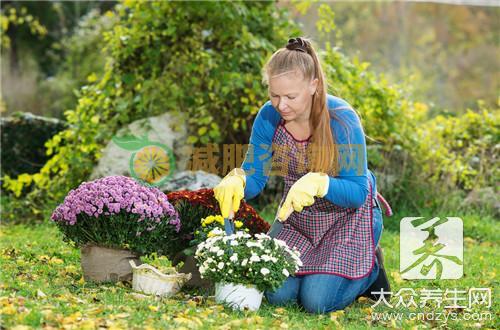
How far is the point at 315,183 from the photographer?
9.92 feet

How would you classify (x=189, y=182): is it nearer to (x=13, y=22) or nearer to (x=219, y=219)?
(x=219, y=219)

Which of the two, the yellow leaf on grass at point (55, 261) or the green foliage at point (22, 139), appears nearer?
the yellow leaf on grass at point (55, 261)

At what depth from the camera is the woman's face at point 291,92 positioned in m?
3.04

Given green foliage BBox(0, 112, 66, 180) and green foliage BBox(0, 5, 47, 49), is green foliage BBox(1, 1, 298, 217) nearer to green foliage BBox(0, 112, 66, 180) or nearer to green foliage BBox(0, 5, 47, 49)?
green foliage BBox(0, 112, 66, 180)

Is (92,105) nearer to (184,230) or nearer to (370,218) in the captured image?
(184,230)

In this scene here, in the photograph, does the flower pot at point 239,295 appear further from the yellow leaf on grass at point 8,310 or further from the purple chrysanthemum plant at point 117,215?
the yellow leaf on grass at point 8,310

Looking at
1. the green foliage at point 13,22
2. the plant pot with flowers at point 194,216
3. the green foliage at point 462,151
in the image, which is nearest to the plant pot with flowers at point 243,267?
the plant pot with flowers at point 194,216

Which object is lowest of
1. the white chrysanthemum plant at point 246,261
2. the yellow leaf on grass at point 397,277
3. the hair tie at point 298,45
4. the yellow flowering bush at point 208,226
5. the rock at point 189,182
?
the yellow leaf on grass at point 397,277

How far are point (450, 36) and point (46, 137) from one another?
14.1 metres

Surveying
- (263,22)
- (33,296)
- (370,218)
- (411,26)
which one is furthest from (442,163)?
(411,26)

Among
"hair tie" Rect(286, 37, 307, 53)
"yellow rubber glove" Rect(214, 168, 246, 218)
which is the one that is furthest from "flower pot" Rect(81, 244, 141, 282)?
"hair tie" Rect(286, 37, 307, 53)

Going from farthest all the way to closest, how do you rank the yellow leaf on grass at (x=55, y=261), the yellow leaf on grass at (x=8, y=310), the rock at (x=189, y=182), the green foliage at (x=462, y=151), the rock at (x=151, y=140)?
the green foliage at (x=462, y=151) → the rock at (x=151, y=140) → the rock at (x=189, y=182) → the yellow leaf on grass at (x=55, y=261) → the yellow leaf on grass at (x=8, y=310)

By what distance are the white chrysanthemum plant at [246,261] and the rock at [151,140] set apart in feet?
8.70

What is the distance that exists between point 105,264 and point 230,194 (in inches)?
27.6
